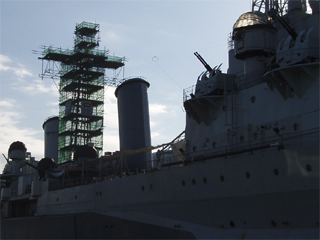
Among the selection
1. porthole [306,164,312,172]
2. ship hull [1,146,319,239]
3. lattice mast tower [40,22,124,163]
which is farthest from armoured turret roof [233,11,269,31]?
lattice mast tower [40,22,124,163]

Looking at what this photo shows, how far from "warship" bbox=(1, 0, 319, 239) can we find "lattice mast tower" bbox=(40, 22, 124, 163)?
10.0 meters

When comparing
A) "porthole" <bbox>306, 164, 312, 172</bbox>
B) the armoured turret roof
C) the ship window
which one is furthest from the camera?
the armoured turret roof

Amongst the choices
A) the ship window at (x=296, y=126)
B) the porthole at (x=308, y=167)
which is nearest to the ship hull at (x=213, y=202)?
the porthole at (x=308, y=167)

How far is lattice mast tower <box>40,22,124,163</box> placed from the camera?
34.2 meters

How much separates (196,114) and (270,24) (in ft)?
15.1

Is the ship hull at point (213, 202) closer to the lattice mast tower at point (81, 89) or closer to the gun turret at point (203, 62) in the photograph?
the gun turret at point (203, 62)

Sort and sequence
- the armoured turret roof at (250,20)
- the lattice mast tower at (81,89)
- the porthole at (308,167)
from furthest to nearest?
the lattice mast tower at (81,89) < the armoured turret roof at (250,20) < the porthole at (308,167)

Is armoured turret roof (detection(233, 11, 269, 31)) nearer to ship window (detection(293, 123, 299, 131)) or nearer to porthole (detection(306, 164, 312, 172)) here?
ship window (detection(293, 123, 299, 131))

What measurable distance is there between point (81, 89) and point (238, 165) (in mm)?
23816

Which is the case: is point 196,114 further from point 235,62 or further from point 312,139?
point 312,139

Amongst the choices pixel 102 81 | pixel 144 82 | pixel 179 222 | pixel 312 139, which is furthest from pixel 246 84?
pixel 102 81

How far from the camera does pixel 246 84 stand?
1655 cm

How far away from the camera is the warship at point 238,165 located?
1266cm

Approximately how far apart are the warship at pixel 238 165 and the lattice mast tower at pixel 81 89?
1000 centimetres
